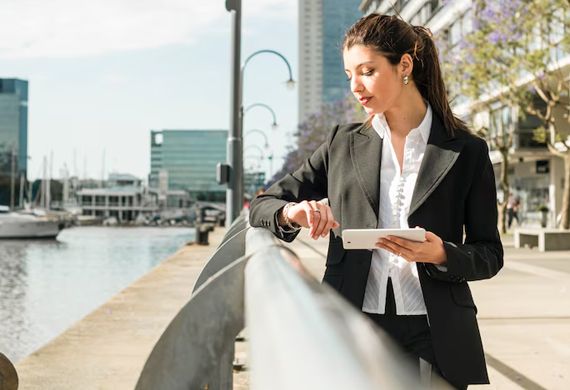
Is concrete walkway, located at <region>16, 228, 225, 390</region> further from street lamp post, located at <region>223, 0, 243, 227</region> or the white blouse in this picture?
the white blouse

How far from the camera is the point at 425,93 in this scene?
8.43 feet

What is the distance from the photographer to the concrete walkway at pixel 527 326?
6.28m

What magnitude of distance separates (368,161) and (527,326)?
6.89 metres

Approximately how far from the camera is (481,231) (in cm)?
235

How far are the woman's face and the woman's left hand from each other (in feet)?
1.37

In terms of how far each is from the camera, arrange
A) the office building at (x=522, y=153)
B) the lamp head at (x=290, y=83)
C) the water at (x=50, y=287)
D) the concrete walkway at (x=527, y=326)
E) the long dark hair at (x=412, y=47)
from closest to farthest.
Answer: the long dark hair at (x=412, y=47) → the concrete walkway at (x=527, y=326) → the water at (x=50, y=287) → the lamp head at (x=290, y=83) → the office building at (x=522, y=153)

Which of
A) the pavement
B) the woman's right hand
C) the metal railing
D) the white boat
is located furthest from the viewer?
the white boat

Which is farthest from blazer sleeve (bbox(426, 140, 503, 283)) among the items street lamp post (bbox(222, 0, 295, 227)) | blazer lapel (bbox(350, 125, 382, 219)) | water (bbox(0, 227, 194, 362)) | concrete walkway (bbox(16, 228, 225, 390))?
Answer: water (bbox(0, 227, 194, 362))

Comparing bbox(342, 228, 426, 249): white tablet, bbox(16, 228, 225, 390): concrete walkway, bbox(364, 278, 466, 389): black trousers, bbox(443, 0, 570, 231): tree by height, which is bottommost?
bbox(16, 228, 225, 390): concrete walkway

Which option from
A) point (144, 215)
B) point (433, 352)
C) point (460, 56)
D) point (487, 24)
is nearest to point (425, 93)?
point (433, 352)

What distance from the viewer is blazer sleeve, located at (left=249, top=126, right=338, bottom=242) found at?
101 inches

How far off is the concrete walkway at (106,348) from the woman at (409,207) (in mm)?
2857

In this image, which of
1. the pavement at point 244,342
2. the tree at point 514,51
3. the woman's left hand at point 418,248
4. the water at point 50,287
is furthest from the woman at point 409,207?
the tree at point 514,51

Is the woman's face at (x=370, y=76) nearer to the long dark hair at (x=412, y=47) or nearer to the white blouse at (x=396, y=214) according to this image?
the long dark hair at (x=412, y=47)
